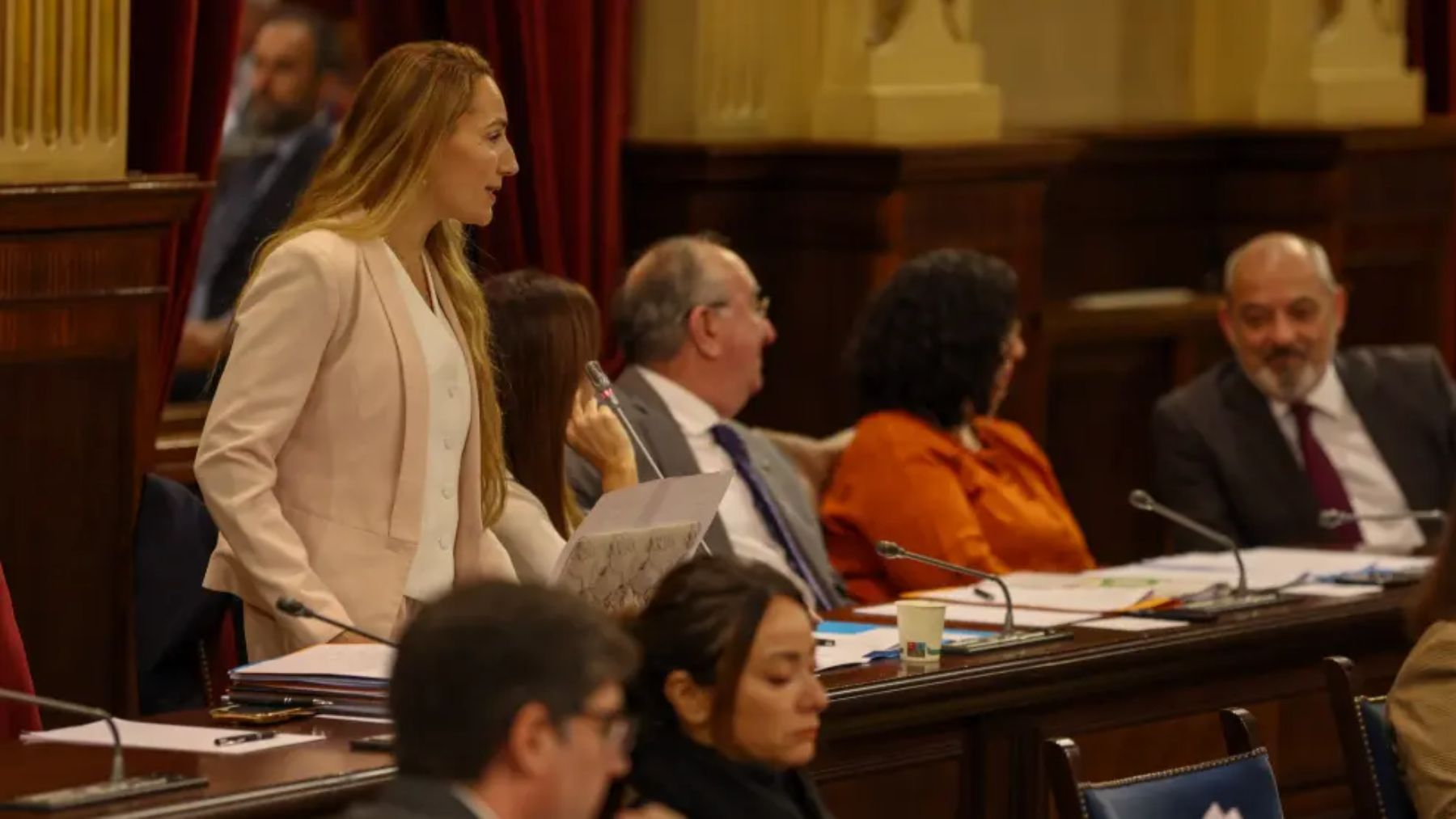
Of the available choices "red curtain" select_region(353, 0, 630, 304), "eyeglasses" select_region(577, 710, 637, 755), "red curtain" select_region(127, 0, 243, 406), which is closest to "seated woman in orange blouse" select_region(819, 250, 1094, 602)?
"red curtain" select_region(353, 0, 630, 304)

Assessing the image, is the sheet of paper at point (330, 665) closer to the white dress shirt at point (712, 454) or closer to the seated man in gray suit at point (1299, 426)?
the white dress shirt at point (712, 454)

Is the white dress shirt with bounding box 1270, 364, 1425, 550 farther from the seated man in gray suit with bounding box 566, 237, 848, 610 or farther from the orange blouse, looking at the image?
the seated man in gray suit with bounding box 566, 237, 848, 610

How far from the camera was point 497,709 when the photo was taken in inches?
89.2

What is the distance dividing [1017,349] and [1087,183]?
239cm

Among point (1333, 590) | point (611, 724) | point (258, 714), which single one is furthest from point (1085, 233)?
point (611, 724)

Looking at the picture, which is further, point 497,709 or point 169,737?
point 169,737

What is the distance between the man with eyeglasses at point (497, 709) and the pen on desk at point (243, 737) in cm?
122

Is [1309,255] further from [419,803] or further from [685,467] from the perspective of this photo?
[419,803]

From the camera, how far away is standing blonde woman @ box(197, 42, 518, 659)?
157 inches

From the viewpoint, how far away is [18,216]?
4.84 meters

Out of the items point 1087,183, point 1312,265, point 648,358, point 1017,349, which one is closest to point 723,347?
point 648,358

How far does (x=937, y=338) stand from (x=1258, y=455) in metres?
0.94

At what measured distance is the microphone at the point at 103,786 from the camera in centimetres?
311

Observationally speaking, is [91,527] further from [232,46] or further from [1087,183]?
[1087,183]
